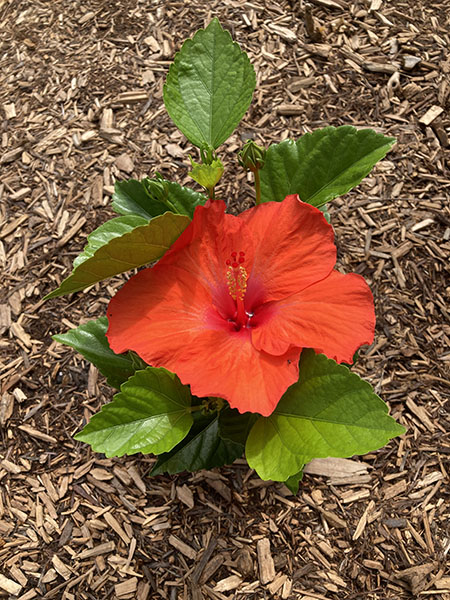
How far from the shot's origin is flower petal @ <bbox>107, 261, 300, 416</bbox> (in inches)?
45.0

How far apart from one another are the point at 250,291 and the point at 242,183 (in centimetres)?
81

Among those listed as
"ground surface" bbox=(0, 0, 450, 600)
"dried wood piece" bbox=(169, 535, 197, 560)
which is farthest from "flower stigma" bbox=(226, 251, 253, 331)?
"dried wood piece" bbox=(169, 535, 197, 560)

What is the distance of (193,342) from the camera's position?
124cm

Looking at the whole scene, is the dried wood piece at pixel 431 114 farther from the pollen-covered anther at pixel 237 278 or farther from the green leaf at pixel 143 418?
the green leaf at pixel 143 418

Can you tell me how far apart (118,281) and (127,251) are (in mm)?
763

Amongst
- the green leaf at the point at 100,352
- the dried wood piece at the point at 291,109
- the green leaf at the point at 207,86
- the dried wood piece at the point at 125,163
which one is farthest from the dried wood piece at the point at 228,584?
the dried wood piece at the point at 291,109

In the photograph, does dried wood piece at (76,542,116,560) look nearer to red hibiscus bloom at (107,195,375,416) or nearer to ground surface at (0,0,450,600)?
ground surface at (0,0,450,600)

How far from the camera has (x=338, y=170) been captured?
1.44 m

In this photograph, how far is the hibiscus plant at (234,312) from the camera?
1.17 metres

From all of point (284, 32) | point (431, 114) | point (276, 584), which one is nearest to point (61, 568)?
point (276, 584)

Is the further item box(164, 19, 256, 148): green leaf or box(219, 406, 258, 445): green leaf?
box(164, 19, 256, 148): green leaf

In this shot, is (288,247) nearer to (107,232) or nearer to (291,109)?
(107,232)

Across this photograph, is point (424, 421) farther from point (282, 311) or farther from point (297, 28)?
point (297, 28)

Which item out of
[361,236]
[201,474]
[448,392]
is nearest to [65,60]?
[361,236]
